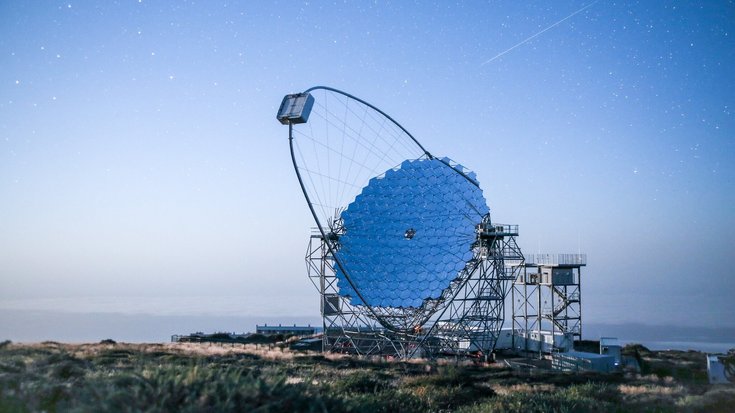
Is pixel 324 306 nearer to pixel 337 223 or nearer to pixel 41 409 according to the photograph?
pixel 337 223

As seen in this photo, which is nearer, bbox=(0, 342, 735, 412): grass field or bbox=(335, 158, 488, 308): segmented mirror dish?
bbox=(0, 342, 735, 412): grass field

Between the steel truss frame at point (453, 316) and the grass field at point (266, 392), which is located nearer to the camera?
the grass field at point (266, 392)

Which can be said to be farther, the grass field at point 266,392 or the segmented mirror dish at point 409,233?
the segmented mirror dish at point 409,233

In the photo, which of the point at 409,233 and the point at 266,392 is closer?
the point at 266,392

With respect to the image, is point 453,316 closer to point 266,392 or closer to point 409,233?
point 409,233

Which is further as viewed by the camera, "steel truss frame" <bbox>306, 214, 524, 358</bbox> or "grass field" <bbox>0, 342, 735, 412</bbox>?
"steel truss frame" <bbox>306, 214, 524, 358</bbox>

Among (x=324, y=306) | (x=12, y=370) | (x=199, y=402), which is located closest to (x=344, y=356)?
(x=324, y=306)

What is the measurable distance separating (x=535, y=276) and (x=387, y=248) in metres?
14.7

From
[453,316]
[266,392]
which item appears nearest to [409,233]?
[453,316]

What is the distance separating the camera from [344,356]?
122ft

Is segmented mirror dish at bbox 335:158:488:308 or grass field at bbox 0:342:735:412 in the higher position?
segmented mirror dish at bbox 335:158:488:308

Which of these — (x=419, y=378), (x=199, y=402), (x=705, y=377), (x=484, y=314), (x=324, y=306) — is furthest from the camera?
(x=324, y=306)

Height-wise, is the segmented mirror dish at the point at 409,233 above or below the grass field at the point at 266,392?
above

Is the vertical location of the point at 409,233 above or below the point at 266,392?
above
